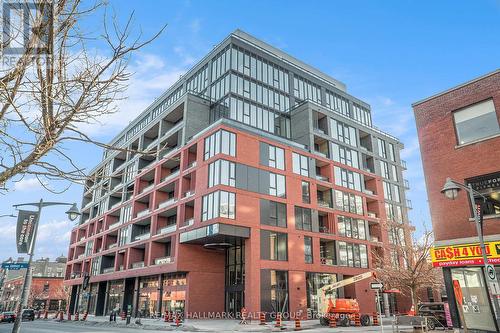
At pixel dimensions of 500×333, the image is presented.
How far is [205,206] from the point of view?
3656 centimetres

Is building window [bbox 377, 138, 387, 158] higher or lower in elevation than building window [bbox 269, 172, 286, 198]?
higher

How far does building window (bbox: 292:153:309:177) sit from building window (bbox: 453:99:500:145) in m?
25.8

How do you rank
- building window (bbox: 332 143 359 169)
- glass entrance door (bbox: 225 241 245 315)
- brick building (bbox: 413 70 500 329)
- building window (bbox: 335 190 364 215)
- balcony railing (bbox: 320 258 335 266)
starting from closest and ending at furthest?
brick building (bbox: 413 70 500 329) → glass entrance door (bbox: 225 241 245 315) → balcony railing (bbox: 320 258 335 266) → building window (bbox: 335 190 364 215) → building window (bbox: 332 143 359 169)

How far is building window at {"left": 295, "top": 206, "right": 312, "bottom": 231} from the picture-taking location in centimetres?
4119

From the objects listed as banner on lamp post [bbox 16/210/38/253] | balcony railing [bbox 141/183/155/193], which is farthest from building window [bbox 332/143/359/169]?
banner on lamp post [bbox 16/210/38/253]

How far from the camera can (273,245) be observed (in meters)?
37.6

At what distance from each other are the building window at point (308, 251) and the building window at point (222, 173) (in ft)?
37.7

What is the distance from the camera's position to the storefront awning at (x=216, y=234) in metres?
34.0

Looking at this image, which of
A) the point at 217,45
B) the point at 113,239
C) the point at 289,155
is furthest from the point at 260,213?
the point at 113,239

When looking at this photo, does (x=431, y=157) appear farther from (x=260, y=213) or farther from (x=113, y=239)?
(x=113, y=239)

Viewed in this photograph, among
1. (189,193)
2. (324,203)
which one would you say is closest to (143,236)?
(189,193)

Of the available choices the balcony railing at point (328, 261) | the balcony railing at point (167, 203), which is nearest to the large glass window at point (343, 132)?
the balcony railing at point (328, 261)

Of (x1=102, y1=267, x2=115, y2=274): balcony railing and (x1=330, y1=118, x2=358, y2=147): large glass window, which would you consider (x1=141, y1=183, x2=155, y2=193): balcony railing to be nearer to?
(x1=102, y1=267, x2=115, y2=274): balcony railing

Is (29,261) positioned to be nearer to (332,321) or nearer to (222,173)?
(332,321)
